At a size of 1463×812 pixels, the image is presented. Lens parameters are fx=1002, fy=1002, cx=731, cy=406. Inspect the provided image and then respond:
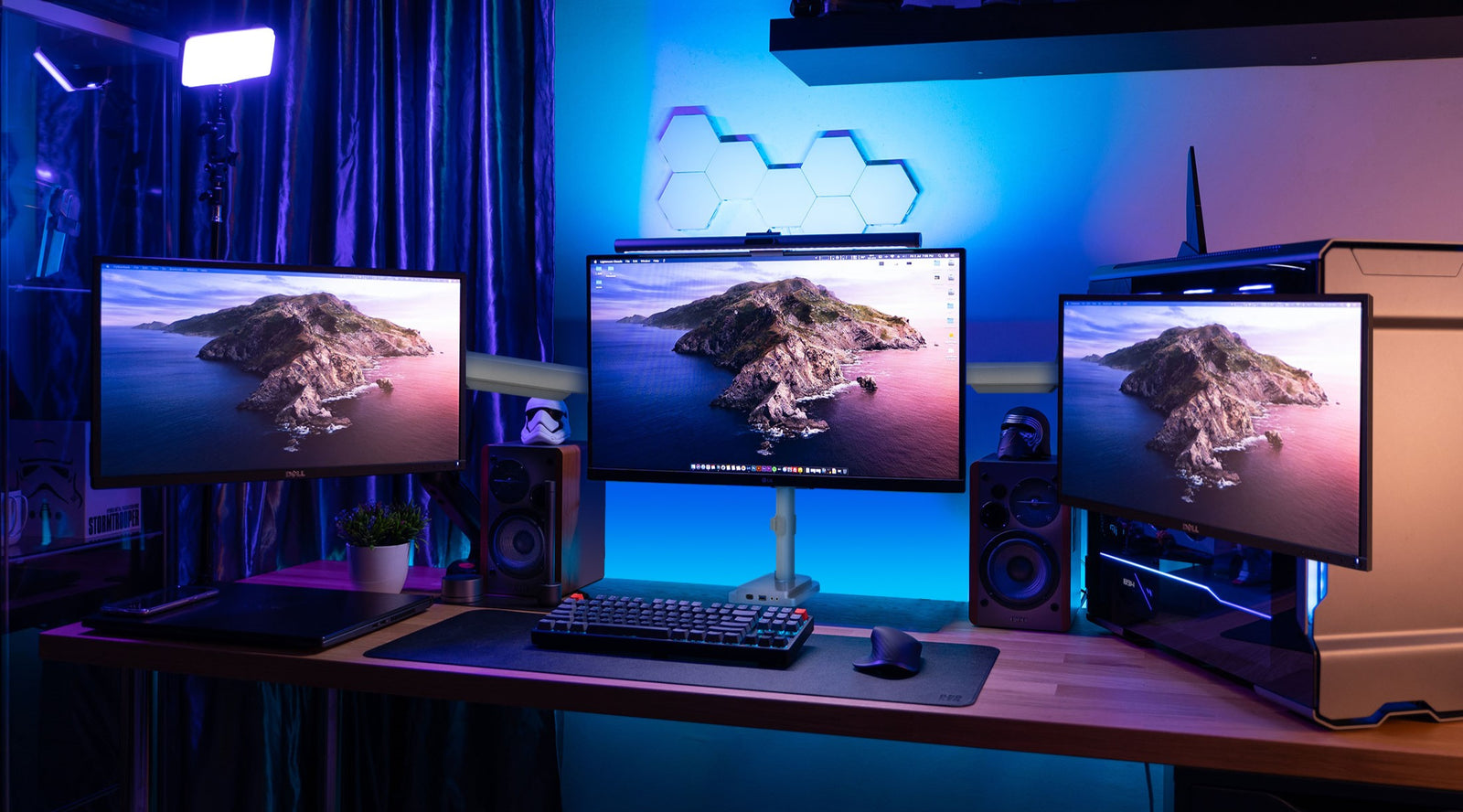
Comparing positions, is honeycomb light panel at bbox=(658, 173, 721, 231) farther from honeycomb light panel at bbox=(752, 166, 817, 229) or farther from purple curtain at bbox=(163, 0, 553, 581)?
purple curtain at bbox=(163, 0, 553, 581)

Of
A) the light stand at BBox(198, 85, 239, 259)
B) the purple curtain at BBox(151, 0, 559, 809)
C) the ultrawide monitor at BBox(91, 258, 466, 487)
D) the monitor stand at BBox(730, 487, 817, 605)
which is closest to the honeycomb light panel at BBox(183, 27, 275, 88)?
the light stand at BBox(198, 85, 239, 259)

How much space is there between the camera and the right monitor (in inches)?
41.5

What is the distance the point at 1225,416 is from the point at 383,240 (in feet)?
5.14

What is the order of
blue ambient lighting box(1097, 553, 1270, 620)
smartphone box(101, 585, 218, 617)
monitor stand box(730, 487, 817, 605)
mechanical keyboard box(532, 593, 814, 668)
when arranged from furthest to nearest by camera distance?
monitor stand box(730, 487, 817, 605) < smartphone box(101, 585, 218, 617) < mechanical keyboard box(532, 593, 814, 668) < blue ambient lighting box(1097, 553, 1270, 620)

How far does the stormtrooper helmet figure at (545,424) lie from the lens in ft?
5.47

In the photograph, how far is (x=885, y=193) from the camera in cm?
190

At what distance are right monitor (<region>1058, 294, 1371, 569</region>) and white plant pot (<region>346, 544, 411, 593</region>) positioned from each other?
1072 millimetres

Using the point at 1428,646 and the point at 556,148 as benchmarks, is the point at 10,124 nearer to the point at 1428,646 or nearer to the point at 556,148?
the point at 556,148

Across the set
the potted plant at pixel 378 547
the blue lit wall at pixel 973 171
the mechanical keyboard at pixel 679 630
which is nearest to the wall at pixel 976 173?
the blue lit wall at pixel 973 171

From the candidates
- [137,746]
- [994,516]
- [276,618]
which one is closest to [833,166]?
[994,516]

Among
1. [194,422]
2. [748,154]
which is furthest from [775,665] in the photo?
[748,154]

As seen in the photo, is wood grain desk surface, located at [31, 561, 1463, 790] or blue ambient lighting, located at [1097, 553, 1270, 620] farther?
blue ambient lighting, located at [1097, 553, 1270, 620]

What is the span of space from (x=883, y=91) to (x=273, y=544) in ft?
4.86

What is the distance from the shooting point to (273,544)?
1983 millimetres
